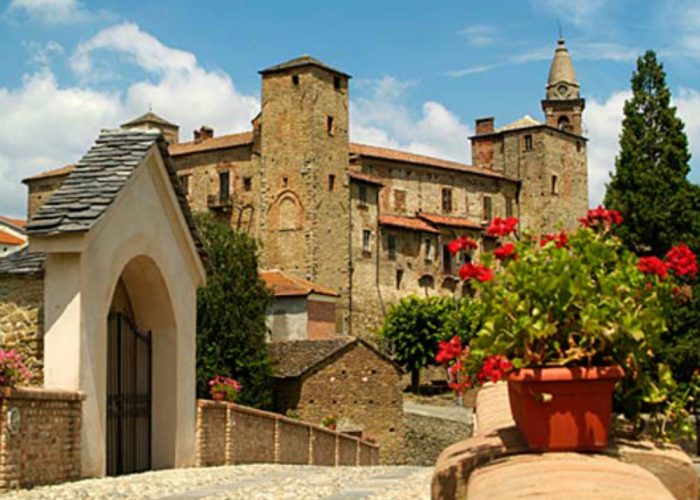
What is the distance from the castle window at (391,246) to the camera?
6656cm

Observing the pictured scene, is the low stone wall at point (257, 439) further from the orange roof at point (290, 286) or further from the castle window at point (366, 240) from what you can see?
the castle window at point (366, 240)

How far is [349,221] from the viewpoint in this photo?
204 feet

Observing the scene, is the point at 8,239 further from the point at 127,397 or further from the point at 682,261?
the point at 682,261

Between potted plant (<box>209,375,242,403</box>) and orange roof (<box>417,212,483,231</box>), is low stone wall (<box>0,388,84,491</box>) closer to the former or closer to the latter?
potted plant (<box>209,375,242,403</box>)

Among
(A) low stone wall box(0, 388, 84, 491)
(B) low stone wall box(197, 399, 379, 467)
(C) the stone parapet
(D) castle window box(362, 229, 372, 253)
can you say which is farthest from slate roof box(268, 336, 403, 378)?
(C) the stone parapet

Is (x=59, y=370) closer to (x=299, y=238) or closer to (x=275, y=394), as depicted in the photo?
(x=275, y=394)

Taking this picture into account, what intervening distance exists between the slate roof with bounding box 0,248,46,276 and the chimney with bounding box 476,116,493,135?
229ft

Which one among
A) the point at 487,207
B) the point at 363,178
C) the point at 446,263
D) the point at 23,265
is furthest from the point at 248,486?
the point at 487,207

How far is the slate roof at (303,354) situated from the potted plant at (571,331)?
2841cm

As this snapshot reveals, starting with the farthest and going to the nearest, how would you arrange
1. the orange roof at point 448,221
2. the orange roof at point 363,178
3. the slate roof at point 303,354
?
the orange roof at point 448,221, the orange roof at point 363,178, the slate roof at point 303,354

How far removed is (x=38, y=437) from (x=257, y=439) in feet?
26.7

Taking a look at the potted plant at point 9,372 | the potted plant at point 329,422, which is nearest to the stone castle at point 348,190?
the potted plant at point 329,422

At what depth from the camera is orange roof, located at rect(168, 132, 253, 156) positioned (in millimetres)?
63906

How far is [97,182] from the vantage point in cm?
1396
